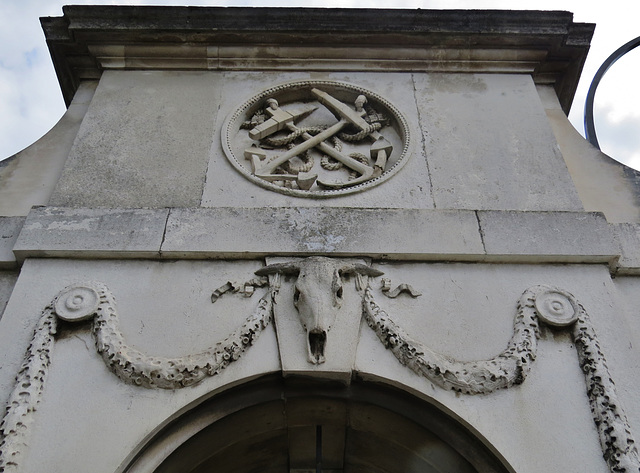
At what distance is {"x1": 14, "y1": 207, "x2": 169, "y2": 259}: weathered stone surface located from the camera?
4512 mm

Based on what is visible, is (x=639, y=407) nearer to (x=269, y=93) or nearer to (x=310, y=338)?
(x=310, y=338)

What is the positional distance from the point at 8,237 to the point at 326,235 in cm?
224

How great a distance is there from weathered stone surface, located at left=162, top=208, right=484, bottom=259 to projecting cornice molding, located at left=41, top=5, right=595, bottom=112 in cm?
198

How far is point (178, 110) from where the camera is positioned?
226 inches

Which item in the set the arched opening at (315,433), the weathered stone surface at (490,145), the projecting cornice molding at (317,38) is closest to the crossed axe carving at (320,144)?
the weathered stone surface at (490,145)

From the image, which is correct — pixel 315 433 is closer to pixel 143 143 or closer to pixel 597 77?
pixel 143 143

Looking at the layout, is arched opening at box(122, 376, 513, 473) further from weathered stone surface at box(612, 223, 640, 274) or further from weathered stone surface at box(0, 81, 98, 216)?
weathered stone surface at box(0, 81, 98, 216)

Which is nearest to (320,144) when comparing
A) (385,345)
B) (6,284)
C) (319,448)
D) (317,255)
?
(317,255)

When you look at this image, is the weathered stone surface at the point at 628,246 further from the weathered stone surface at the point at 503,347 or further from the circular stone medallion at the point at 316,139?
the circular stone medallion at the point at 316,139

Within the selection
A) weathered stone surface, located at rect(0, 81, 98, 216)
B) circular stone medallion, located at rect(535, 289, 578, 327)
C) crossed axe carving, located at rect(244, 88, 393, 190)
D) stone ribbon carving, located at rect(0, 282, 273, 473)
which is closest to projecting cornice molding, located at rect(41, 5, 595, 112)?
crossed axe carving, located at rect(244, 88, 393, 190)

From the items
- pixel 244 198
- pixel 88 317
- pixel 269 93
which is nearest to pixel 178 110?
pixel 269 93

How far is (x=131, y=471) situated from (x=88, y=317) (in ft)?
3.33

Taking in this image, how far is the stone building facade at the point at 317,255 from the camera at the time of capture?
12.6ft

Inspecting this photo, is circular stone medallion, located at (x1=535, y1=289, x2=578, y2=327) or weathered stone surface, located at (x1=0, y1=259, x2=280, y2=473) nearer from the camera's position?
weathered stone surface, located at (x1=0, y1=259, x2=280, y2=473)
